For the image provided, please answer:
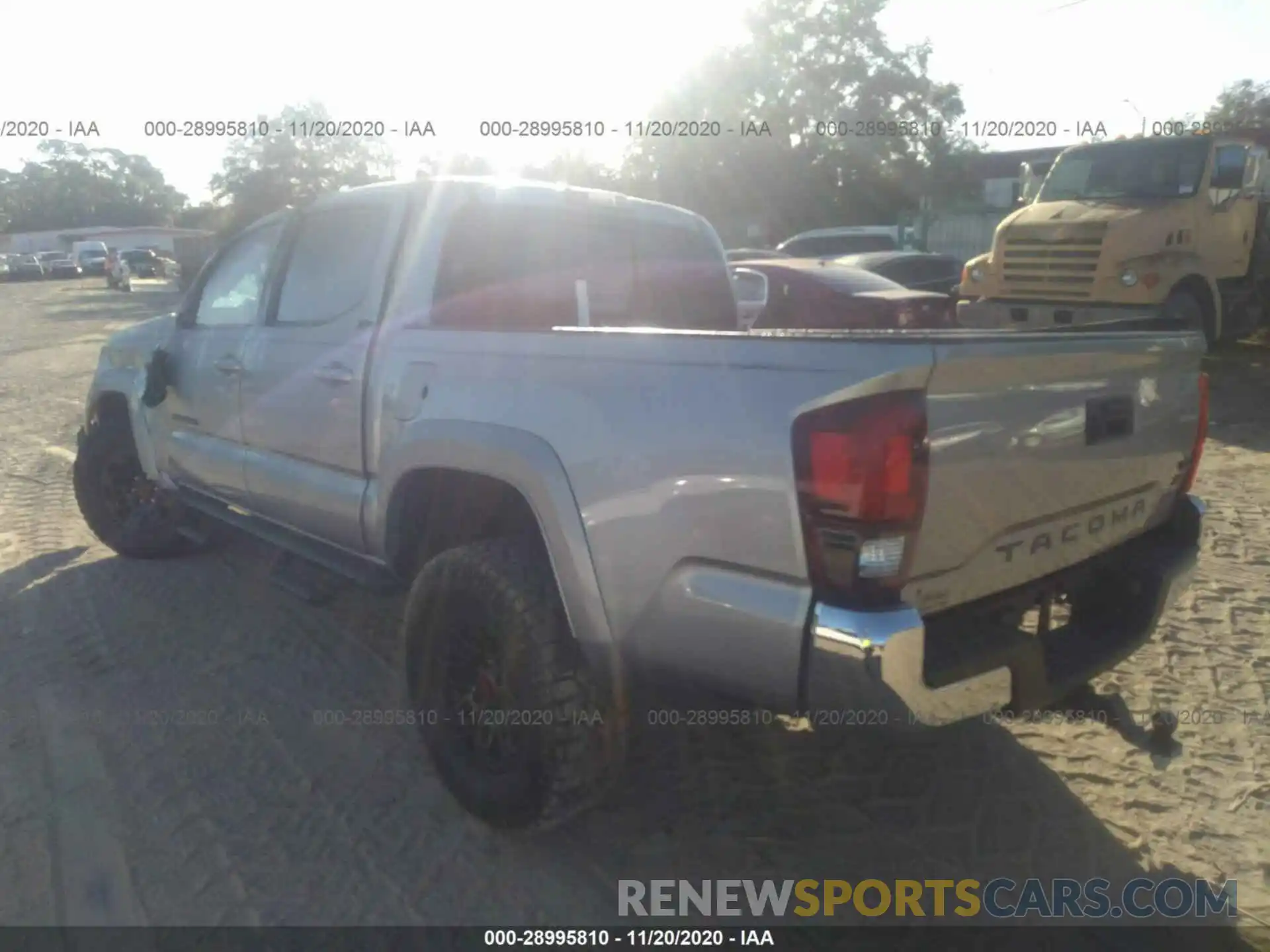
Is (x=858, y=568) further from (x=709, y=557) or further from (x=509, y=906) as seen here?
(x=509, y=906)

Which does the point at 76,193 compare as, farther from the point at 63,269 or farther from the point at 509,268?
the point at 509,268

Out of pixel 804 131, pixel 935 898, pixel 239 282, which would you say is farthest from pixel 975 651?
pixel 804 131

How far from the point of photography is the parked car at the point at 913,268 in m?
14.6

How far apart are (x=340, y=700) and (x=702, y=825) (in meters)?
1.55

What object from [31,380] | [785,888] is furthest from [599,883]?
[31,380]

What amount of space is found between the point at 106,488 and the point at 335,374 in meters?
2.72

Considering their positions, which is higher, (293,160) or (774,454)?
(293,160)

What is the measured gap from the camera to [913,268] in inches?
599

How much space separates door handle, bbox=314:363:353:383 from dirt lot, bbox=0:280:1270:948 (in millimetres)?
1206

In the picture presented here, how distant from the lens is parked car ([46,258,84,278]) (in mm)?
56531

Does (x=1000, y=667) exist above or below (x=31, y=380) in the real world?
above

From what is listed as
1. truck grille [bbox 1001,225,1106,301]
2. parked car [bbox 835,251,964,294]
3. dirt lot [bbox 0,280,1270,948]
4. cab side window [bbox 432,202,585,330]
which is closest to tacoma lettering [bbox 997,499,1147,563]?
dirt lot [bbox 0,280,1270,948]

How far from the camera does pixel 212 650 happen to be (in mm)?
4293

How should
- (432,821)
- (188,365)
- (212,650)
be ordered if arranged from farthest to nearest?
(188,365), (212,650), (432,821)
